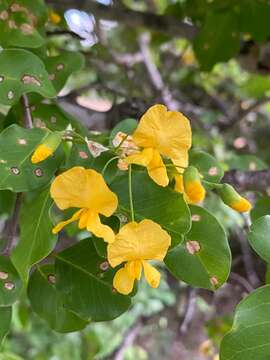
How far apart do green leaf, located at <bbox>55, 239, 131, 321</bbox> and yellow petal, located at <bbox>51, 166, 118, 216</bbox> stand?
0.14 meters

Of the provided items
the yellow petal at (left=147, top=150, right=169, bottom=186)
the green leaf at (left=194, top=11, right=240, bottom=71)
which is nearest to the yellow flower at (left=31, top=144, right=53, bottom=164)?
the yellow petal at (left=147, top=150, right=169, bottom=186)

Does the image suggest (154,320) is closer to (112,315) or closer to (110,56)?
(110,56)

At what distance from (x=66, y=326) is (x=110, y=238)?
26 centimetres

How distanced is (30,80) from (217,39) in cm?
66

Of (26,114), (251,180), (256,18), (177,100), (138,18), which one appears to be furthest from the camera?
(177,100)

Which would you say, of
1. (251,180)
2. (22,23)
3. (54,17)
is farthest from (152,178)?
(54,17)

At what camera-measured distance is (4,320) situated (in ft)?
2.39

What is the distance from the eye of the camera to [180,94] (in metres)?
1.95

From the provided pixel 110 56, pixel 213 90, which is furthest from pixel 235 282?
pixel 213 90

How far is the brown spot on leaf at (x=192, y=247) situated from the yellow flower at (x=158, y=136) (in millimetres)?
91

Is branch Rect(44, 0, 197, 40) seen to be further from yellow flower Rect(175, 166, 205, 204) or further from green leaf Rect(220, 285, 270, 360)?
green leaf Rect(220, 285, 270, 360)

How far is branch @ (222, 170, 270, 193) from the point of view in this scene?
1.07 meters

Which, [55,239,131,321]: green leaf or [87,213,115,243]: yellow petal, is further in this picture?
[55,239,131,321]: green leaf

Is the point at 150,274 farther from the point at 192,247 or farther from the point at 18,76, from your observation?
the point at 18,76
